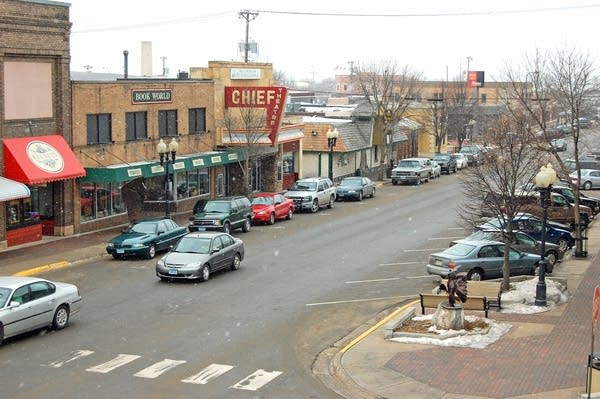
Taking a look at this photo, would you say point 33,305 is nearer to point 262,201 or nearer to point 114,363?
point 114,363

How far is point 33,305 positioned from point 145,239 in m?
11.9

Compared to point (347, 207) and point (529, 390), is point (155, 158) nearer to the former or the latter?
point (347, 207)

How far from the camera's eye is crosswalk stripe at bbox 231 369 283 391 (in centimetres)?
1731

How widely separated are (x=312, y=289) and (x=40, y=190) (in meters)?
14.9

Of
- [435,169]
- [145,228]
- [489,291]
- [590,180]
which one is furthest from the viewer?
[435,169]

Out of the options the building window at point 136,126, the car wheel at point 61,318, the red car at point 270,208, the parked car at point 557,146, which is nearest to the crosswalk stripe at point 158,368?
the car wheel at point 61,318

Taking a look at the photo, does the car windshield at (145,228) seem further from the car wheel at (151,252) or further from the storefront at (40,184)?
the storefront at (40,184)

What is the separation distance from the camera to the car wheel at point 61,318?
21859mm

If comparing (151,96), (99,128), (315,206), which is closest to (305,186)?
(315,206)

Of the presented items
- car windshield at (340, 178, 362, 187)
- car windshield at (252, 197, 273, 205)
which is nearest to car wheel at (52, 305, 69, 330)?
car windshield at (252, 197, 273, 205)

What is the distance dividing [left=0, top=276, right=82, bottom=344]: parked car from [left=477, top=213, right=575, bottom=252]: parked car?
1426cm

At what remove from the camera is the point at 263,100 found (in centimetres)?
5009

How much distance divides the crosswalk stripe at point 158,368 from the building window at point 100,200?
21.2 meters

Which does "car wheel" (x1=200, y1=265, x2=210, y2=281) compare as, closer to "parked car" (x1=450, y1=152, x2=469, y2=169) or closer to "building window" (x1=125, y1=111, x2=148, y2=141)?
"building window" (x1=125, y1=111, x2=148, y2=141)
